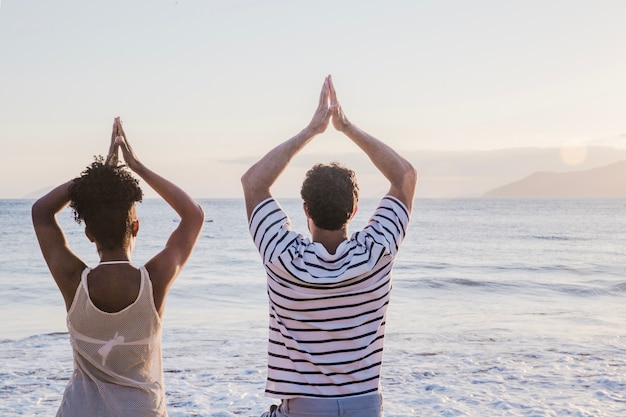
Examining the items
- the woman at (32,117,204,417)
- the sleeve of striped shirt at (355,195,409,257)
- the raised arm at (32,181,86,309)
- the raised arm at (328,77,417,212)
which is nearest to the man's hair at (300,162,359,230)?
the sleeve of striped shirt at (355,195,409,257)

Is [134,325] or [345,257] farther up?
[345,257]

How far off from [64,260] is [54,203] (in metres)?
0.27

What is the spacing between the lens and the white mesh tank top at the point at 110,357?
9.59 feet

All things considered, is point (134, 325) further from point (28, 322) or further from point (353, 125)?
point (28, 322)

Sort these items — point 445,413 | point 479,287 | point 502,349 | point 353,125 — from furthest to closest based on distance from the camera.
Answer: point 479,287 → point 502,349 → point 445,413 → point 353,125

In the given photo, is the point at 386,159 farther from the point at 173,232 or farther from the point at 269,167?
the point at 173,232

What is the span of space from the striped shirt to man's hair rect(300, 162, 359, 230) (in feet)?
0.33

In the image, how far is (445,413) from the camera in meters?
7.42

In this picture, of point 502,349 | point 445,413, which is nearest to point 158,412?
point 445,413

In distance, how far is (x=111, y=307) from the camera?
9.60ft

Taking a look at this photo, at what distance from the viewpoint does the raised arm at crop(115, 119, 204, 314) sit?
9.93ft

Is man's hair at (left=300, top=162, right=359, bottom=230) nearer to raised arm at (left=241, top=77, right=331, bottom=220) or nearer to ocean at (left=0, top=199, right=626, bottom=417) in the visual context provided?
raised arm at (left=241, top=77, right=331, bottom=220)

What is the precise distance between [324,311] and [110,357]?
85 centimetres

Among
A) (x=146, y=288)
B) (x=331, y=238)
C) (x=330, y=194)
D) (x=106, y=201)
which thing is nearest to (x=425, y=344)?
(x=331, y=238)
